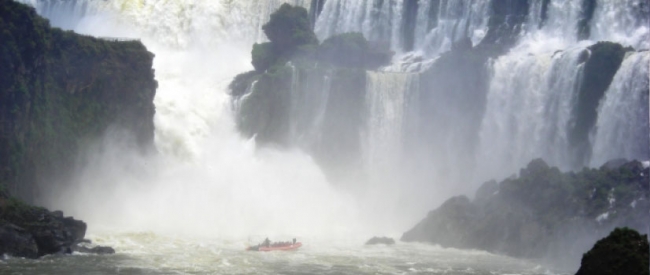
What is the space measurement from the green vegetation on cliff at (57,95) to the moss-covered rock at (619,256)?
98.6 ft

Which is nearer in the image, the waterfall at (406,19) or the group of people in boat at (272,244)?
the group of people in boat at (272,244)

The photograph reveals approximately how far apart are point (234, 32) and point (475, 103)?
72.7ft

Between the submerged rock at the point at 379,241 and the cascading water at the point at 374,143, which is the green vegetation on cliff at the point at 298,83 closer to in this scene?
the cascading water at the point at 374,143

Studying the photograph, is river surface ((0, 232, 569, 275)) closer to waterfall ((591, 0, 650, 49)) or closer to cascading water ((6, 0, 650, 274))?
cascading water ((6, 0, 650, 274))

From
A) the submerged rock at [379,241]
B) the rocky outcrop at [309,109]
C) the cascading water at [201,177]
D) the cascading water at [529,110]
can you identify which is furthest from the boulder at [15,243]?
the cascading water at [529,110]

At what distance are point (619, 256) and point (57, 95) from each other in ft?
117

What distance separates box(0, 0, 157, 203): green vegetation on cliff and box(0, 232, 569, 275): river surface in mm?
5396

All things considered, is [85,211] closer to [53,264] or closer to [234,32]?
[53,264]

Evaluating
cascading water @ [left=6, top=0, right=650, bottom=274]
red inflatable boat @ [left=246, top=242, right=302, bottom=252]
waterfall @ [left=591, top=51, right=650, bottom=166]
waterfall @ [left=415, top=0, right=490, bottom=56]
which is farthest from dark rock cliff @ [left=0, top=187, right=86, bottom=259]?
waterfall @ [left=415, top=0, right=490, bottom=56]

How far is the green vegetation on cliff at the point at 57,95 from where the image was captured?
4903 centimetres

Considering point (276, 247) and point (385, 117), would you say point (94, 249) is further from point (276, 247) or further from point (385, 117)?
point (385, 117)

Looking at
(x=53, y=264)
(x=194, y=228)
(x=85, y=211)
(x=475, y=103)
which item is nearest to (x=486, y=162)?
(x=475, y=103)

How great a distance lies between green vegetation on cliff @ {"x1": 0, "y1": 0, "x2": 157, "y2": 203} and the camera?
4903cm

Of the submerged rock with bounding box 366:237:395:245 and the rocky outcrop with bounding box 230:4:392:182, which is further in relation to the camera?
the rocky outcrop with bounding box 230:4:392:182
